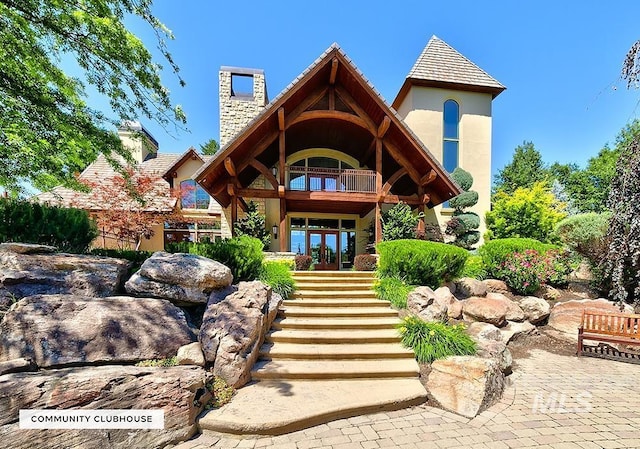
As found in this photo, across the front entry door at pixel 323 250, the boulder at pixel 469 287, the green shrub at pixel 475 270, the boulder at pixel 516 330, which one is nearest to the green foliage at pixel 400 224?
the green shrub at pixel 475 270

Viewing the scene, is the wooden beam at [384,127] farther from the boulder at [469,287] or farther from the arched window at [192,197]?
the arched window at [192,197]

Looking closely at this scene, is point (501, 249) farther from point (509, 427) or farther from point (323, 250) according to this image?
point (323, 250)

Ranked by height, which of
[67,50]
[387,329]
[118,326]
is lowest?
[387,329]

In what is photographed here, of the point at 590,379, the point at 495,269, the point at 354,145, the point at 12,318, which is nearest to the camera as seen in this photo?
the point at 12,318

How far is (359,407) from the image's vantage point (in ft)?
11.6

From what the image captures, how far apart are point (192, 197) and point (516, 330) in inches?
615

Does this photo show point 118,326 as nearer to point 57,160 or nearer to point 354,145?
point 57,160

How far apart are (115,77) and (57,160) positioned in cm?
242

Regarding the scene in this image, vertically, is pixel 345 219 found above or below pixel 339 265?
above

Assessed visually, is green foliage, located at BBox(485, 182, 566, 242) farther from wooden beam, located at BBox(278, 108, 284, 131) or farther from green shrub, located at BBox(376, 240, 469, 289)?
wooden beam, located at BBox(278, 108, 284, 131)

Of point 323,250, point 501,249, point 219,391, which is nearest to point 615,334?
point 501,249

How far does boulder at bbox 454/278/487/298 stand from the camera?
25.1ft

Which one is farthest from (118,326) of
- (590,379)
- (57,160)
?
(590,379)

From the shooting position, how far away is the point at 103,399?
114 inches
